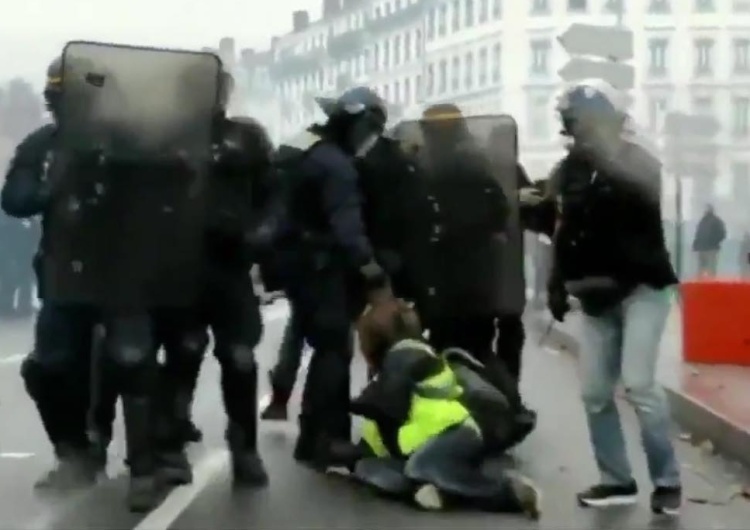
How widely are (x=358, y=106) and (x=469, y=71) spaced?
15607mm

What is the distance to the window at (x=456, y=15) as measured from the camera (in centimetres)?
2331

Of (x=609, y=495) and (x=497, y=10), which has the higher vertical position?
(x=497, y=10)

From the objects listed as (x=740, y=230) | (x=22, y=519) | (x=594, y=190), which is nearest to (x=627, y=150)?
(x=594, y=190)

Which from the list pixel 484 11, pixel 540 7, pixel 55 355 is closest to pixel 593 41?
pixel 55 355

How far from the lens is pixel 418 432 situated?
734cm

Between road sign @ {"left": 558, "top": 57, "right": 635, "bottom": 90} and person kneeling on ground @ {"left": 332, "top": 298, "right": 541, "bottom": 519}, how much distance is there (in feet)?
26.2

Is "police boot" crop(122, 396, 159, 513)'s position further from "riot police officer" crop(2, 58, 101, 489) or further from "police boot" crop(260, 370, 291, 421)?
"police boot" crop(260, 370, 291, 421)

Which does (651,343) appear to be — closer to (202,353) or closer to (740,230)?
(202,353)

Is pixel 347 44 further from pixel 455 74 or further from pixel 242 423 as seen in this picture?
pixel 242 423

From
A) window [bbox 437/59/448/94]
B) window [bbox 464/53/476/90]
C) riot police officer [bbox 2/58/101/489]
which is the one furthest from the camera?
window [bbox 464/53/476/90]

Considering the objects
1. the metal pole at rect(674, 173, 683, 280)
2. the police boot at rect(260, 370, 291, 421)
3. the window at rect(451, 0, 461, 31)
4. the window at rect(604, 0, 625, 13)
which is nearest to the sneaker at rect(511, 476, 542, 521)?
the police boot at rect(260, 370, 291, 421)

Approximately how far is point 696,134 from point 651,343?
639 inches

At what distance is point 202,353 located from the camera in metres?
7.88

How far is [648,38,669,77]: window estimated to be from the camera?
2516cm
